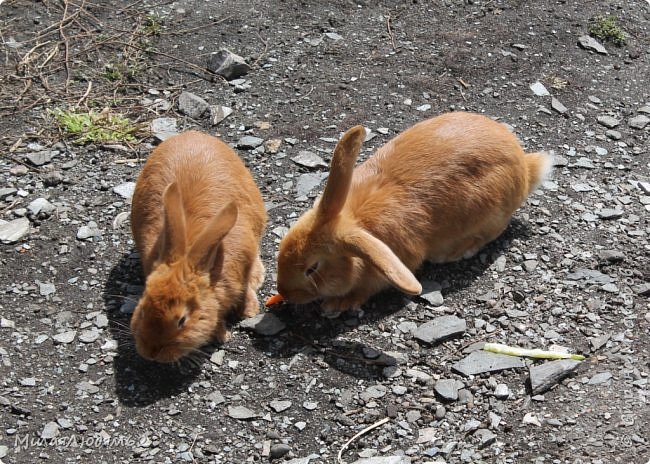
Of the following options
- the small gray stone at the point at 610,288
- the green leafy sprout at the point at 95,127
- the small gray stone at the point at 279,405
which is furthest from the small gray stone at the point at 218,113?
the small gray stone at the point at 610,288

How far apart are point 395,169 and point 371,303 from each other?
108cm

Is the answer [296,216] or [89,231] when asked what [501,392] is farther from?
[89,231]

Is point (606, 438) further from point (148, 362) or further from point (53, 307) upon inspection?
point (53, 307)

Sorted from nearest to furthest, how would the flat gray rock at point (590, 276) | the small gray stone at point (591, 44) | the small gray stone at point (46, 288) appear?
the small gray stone at point (46, 288), the flat gray rock at point (590, 276), the small gray stone at point (591, 44)

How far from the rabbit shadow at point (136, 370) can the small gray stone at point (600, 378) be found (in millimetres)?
2666

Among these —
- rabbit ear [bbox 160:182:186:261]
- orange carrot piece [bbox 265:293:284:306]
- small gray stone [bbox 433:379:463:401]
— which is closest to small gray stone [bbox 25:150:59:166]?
rabbit ear [bbox 160:182:186:261]

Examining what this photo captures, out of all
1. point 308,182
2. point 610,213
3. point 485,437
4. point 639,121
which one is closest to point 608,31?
point 639,121

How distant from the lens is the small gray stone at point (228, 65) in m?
8.63

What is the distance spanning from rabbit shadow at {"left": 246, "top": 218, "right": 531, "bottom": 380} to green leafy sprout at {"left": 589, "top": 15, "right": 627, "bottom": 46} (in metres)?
3.63

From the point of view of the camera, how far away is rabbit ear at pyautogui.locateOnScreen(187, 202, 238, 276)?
5.59m

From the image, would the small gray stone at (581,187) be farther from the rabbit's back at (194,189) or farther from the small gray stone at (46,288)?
the small gray stone at (46,288)

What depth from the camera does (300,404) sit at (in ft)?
18.2

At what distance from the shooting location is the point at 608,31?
9.41 metres

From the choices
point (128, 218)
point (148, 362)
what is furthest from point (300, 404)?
point (128, 218)
